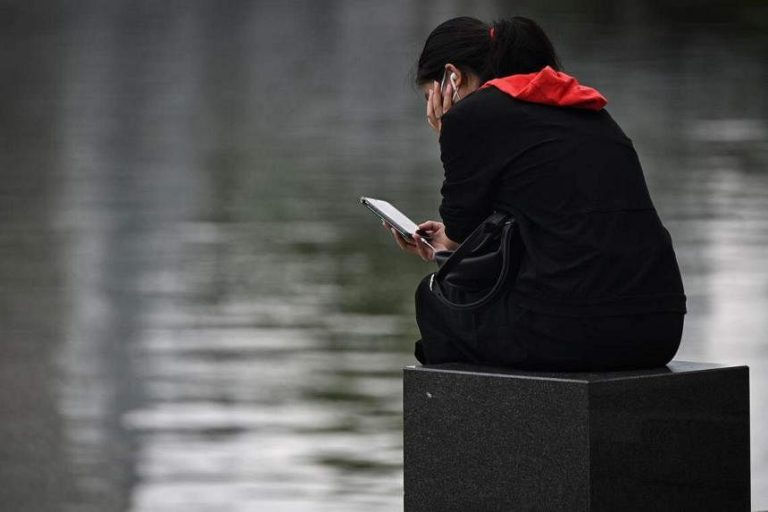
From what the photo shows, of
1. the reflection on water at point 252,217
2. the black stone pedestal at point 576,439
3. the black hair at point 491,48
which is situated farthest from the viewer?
the reflection on water at point 252,217

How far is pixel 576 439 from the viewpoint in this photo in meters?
2.07

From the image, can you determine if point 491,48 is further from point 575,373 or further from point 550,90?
point 575,373

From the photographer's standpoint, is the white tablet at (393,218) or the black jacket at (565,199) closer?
the black jacket at (565,199)

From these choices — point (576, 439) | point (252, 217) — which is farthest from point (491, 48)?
point (252, 217)

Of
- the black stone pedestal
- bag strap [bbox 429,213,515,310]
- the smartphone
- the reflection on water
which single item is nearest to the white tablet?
the smartphone

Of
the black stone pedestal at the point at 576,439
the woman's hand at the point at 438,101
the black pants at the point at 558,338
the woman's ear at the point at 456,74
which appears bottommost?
the black stone pedestal at the point at 576,439

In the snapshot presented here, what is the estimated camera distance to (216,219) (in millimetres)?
4750

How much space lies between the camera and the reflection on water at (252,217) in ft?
13.1

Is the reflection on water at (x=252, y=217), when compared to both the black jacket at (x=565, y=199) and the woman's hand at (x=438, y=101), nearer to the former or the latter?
the woman's hand at (x=438, y=101)

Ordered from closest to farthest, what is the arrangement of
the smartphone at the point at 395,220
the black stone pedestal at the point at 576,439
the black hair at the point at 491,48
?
the black stone pedestal at the point at 576,439
the black hair at the point at 491,48
the smartphone at the point at 395,220

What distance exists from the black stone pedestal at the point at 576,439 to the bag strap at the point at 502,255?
108 mm

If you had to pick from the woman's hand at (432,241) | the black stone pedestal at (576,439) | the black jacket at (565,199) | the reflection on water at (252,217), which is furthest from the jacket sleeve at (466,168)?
the reflection on water at (252,217)

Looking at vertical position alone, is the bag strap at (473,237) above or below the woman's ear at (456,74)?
below

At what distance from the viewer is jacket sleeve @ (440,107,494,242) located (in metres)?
2.15
